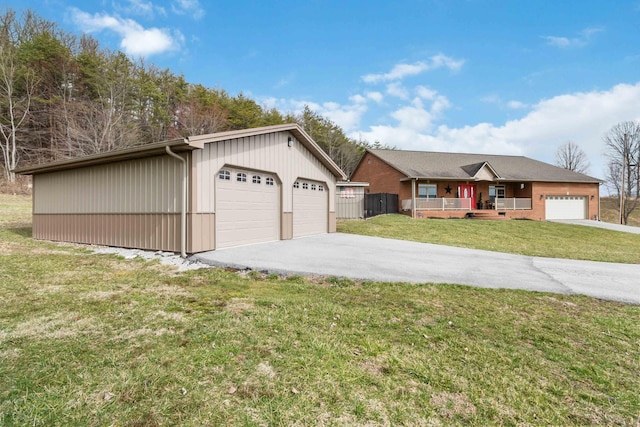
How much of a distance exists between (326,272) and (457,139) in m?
38.1

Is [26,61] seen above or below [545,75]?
above

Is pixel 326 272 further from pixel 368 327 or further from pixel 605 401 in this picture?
pixel 605 401

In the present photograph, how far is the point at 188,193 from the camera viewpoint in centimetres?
802

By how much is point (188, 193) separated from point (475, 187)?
892 inches

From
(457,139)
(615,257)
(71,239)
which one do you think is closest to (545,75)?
(615,257)

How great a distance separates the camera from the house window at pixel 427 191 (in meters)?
22.9

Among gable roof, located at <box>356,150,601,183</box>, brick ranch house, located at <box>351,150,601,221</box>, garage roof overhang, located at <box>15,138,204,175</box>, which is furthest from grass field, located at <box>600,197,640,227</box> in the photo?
garage roof overhang, located at <box>15,138,204,175</box>

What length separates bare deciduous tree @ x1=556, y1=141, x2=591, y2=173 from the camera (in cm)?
4528

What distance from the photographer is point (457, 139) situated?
3878 centimetres

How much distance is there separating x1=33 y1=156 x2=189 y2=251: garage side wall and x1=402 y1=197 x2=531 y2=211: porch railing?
671 inches

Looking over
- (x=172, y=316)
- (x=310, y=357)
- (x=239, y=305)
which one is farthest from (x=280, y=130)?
(x=310, y=357)

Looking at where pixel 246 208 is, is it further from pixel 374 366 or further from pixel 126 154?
pixel 374 366

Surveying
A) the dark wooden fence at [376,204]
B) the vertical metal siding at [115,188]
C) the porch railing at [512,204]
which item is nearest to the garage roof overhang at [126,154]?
the vertical metal siding at [115,188]

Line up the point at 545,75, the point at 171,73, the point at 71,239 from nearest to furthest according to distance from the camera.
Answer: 1. the point at 71,239
2. the point at 545,75
3. the point at 171,73
